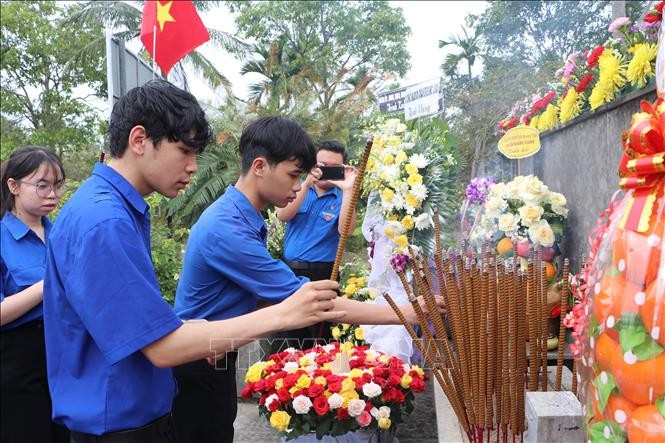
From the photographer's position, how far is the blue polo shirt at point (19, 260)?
7.60ft

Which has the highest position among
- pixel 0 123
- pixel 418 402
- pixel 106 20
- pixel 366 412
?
pixel 106 20

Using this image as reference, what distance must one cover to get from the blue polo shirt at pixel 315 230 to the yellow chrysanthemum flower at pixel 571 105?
5.45 feet

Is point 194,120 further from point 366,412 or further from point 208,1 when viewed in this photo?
point 208,1

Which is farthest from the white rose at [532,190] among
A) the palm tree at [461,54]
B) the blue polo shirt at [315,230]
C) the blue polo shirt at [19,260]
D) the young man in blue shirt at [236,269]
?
the palm tree at [461,54]

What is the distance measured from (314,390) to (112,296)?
1.42m

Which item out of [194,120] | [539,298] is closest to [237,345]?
[194,120]

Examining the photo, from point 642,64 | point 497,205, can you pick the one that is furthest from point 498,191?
point 642,64

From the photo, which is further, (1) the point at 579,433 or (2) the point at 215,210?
(2) the point at 215,210

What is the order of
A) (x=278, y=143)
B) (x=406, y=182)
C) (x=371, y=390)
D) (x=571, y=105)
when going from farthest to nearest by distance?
1. (x=406, y=182)
2. (x=571, y=105)
3. (x=371, y=390)
4. (x=278, y=143)

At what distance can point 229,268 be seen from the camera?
188cm

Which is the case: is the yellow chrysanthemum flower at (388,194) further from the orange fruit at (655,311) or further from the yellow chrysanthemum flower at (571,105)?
the orange fruit at (655,311)

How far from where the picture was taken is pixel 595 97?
8.61ft

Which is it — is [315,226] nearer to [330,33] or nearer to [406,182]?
[406,182]

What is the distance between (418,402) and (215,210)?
262 centimetres
